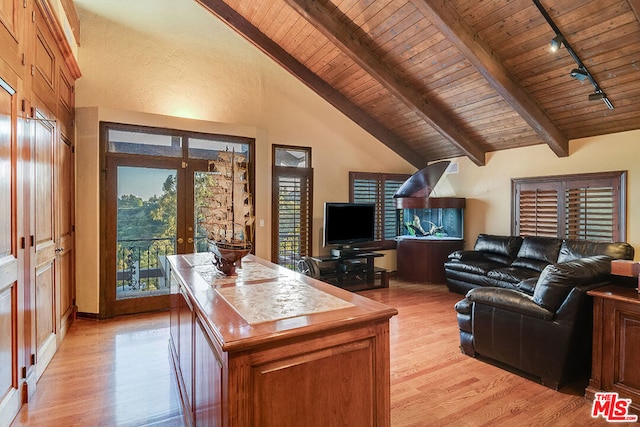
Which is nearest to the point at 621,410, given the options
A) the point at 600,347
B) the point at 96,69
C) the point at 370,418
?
the point at 600,347

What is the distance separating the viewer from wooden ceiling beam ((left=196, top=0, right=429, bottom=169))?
484 centimetres

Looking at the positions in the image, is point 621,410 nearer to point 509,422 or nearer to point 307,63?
point 509,422

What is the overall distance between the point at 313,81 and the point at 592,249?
477 cm

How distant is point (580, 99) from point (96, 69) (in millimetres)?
6284

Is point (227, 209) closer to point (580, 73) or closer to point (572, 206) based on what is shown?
point (580, 73)

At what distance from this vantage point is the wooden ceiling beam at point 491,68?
3.48 m

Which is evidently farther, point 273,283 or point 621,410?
point 621,410

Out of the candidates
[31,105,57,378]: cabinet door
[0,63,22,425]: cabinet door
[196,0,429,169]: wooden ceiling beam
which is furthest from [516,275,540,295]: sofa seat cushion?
[31,105,57,378]: cabinet door

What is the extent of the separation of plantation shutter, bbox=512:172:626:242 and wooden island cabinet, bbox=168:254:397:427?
469cm

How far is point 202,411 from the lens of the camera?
5.42 ft

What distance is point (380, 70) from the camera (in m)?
4.70

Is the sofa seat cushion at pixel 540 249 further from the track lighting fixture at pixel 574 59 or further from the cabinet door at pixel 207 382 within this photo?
the cabinet door at pixel 207 382

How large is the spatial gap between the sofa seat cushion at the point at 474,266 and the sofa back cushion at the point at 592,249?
0.88m

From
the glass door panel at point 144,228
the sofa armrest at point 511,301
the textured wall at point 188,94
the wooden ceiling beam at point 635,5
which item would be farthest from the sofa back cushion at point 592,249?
the glass door panel at point 144,228
